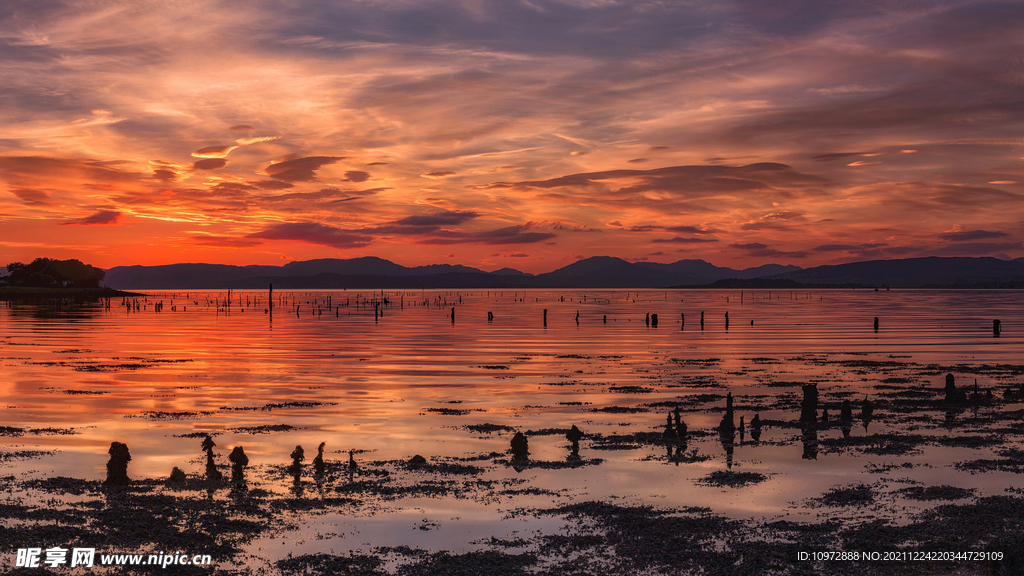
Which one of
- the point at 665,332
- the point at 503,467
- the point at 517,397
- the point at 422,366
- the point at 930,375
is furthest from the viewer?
the point at 665,332

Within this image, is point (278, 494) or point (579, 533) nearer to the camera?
point (579, 533)

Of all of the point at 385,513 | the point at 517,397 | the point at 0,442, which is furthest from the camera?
the point at 517,397

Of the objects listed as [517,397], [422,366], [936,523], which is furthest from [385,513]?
[422,366]

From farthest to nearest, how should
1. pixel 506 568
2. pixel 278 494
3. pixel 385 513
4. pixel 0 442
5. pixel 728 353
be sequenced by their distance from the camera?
Result: pixel 728 353
pixel 0 442
pixel 278 494
pixel 385 513
pixel 506 568

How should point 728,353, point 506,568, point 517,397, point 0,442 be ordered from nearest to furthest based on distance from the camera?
1. point 506,568
2. point 0,442
3. point 517,397
4. point 728,353

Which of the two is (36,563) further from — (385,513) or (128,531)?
(385,513)

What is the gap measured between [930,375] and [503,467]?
27.8 m

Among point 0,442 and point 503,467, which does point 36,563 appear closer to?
point 503,467

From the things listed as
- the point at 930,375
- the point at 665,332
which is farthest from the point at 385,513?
the point at 665,332

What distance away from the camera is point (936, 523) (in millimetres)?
12992

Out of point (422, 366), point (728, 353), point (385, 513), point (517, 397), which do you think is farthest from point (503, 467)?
point (728, 353)

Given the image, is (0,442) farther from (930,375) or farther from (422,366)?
(930,375)

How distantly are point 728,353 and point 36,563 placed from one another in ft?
147

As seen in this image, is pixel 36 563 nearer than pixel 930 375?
Yes
